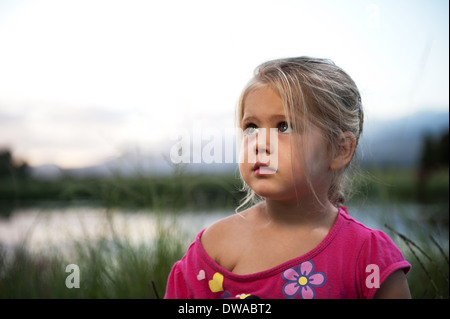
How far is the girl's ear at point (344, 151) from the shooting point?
5.16 feet

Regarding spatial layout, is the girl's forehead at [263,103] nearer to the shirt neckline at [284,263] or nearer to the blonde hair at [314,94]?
the blonde hair at [314,94]

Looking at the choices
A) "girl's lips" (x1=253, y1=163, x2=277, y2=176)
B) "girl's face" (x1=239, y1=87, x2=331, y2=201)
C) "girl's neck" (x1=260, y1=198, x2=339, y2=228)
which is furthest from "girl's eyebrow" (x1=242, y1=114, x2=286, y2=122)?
"girl's neck" (x1=260, y1=198, x2=339, y2=228)

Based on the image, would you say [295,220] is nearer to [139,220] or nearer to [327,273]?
[327,273]

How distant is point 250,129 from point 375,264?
0.57m

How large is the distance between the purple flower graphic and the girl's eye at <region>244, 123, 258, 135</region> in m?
0.44

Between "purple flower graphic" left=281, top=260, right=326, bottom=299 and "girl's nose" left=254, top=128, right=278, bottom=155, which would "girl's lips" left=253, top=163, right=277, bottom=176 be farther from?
"purple flower graphic" left=281, top=260, right=326, bottom=299

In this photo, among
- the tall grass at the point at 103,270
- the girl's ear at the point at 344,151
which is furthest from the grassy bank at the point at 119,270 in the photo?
the girl's ear at the point at 344,151

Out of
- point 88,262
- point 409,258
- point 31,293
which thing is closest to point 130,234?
point 88,262

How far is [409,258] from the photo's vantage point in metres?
2.50

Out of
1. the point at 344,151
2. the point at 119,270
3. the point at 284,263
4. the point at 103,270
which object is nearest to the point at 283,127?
the point at 344,151
